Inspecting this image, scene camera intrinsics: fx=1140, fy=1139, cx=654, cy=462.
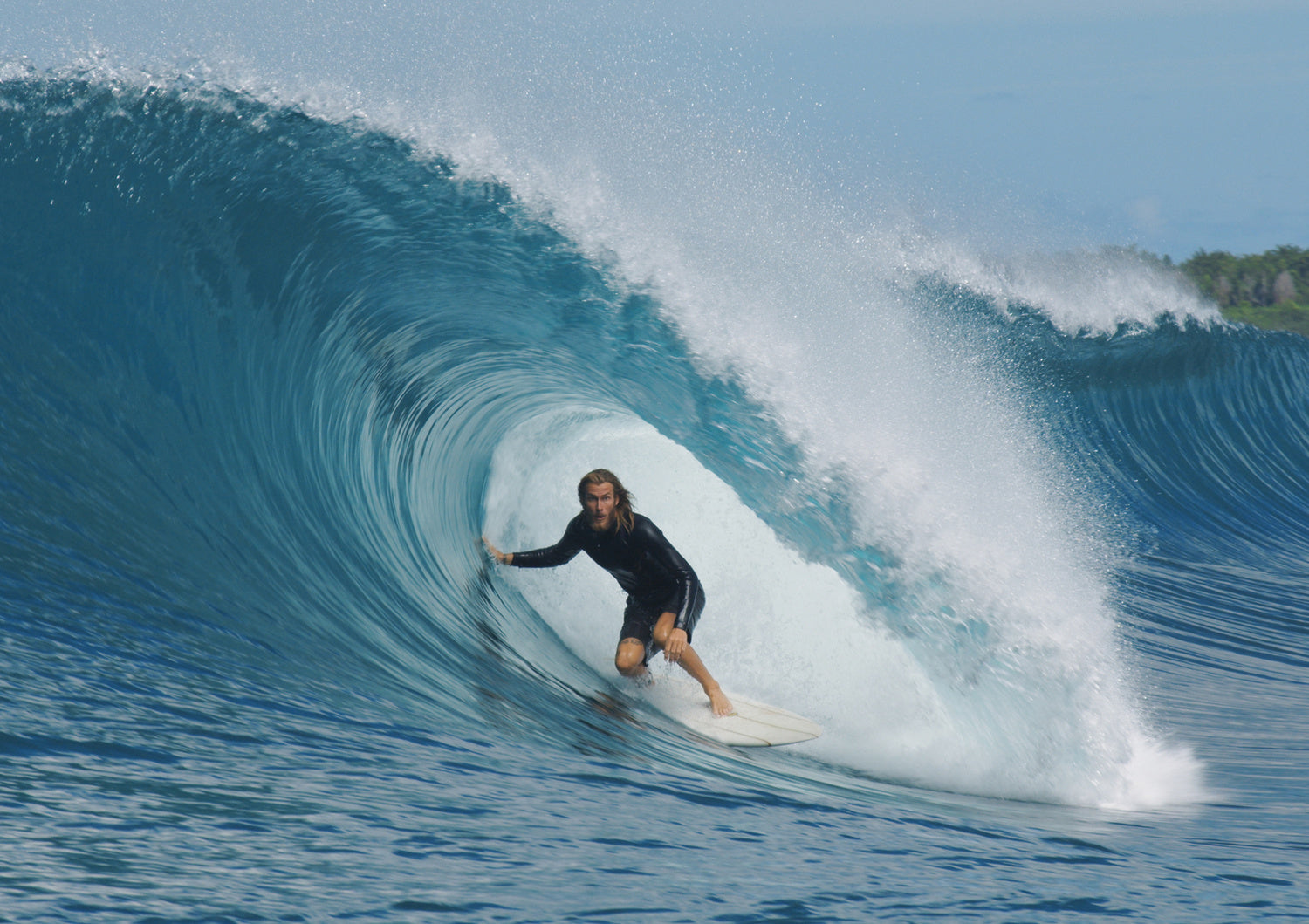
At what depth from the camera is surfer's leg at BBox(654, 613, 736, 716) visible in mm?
4566

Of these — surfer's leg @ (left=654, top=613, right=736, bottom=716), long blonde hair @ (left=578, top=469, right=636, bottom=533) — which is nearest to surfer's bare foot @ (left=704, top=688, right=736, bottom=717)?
surfer's leg @ (left=654, top=613, right=736, bottom=716)

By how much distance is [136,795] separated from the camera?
2.66 metres

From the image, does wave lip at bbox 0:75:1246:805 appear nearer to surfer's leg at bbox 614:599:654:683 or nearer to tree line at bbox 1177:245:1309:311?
surfer's leg at bbox 614:599:654:683

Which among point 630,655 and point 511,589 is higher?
point 511,589

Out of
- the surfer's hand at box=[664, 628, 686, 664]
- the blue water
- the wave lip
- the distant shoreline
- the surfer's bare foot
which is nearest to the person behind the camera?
the blue water

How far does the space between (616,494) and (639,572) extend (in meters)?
0.39

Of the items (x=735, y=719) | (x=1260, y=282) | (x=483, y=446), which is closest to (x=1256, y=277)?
(x=1260, y=282)

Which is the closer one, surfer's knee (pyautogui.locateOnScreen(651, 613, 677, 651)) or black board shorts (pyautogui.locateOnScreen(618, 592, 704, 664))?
surfer's knee (pyautogui.locateOnScreen(651, 613, 677, 651))

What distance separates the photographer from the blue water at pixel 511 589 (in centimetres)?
281

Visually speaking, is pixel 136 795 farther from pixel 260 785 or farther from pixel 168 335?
pixel 168 335

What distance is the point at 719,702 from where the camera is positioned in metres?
4.64

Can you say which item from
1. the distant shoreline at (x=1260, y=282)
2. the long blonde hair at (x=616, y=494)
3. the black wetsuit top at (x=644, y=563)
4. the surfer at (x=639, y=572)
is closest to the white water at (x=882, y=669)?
the surfer at (x=639, y=572)

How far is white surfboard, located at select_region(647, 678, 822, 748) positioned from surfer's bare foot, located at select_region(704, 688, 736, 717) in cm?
5

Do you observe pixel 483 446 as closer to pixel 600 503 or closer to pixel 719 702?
pixel 600 503
